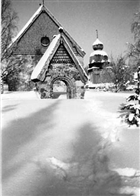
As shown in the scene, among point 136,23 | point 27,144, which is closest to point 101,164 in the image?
point 27,144

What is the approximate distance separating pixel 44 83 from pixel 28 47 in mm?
9953

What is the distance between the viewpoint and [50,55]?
9812 mm

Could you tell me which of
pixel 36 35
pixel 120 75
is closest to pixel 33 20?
pixel 36 35

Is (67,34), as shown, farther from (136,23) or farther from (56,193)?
(56,193)

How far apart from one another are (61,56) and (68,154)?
744 centimetres

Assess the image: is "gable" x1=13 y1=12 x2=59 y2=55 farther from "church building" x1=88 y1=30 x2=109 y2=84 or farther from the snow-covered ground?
"church building" x1=88 y1=30 x2=109 y2=84

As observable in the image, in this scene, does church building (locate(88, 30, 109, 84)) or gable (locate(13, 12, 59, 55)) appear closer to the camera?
gable (locate(13, 12, 59, 55))

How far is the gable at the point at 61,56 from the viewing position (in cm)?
998

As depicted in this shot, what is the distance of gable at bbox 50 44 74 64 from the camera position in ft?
32.8

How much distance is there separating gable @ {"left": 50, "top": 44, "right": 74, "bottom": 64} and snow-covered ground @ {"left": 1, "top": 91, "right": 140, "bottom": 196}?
506cm

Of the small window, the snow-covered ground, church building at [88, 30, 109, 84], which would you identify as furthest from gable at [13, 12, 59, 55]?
church building at [88, 30, 109, 84]

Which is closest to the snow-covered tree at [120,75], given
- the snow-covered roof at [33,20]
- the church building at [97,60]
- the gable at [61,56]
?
the snow-covered roof at [33,20]

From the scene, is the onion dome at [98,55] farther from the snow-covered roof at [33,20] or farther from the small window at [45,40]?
the small window at [45,40]

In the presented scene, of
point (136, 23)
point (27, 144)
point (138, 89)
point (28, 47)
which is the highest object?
point (136, 23)
